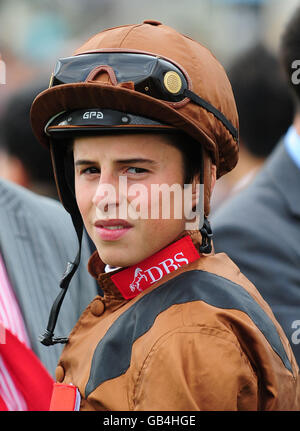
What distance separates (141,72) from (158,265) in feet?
1.91

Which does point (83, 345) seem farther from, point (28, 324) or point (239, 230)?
point (239, 230)

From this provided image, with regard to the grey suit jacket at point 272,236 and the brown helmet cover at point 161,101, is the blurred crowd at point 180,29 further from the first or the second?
the brown helmet cover at point 161,101

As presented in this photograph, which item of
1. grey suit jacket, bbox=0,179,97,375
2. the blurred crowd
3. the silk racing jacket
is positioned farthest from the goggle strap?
the blurred crowd

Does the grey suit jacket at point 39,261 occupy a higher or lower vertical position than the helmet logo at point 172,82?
lower

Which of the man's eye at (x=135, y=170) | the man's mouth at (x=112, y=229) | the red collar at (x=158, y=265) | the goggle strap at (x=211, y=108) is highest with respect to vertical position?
the goggle strap at (x=211, y=108)

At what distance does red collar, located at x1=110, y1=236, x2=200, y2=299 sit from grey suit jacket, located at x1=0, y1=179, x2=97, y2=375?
538mm

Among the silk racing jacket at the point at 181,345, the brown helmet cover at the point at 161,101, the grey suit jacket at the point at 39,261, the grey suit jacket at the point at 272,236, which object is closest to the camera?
the silk racing jacket at the point at 181,345

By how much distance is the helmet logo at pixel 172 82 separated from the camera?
2.19 metres

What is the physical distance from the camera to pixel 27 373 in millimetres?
2449

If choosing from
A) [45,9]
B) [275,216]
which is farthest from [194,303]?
[45,9]

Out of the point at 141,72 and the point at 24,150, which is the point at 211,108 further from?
the point at 24,150

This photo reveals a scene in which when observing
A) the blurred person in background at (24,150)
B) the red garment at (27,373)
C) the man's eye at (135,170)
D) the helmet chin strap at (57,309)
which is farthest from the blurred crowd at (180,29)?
the man's eye at (135,170)

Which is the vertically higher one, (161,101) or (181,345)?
(161,101)

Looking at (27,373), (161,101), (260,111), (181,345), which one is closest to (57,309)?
(27,373)
